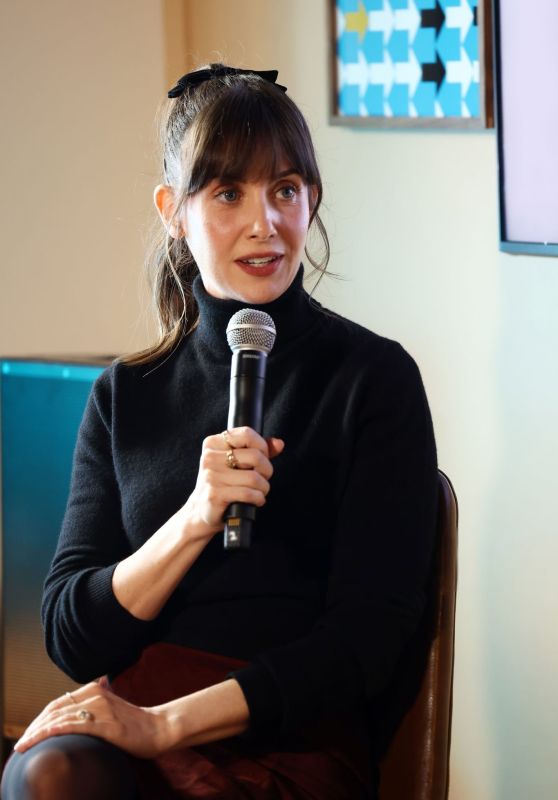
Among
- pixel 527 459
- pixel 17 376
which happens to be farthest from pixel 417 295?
pixel 17 376

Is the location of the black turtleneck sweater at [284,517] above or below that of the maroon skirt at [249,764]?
above

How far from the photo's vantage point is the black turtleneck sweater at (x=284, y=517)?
1436 mm

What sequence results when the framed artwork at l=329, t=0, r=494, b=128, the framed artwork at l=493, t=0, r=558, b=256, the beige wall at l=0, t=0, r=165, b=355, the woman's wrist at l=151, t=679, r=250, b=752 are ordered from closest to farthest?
the woman's wrist at l=151, t=679, r=250, b=752 → the framed artwork at l=493, t=0, r=558, b=256 → the framed artwork at l=329, t=0, r=494, b=128 → the beige wall at l=0, t=0, r=165, b=355

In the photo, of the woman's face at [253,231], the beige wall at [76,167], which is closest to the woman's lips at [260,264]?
the woman's face at [253,231]

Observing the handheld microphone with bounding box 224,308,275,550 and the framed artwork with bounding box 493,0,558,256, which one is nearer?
the handheld microphone with bounding box 224,308,275,550

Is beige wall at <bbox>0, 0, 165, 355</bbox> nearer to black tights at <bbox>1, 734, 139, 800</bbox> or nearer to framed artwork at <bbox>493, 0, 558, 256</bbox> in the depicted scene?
framed artwork at <bbox>493, 0, 558, 256</bbox>

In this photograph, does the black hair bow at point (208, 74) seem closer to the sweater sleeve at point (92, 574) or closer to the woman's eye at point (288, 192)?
the woman's eye at point (288, 192)

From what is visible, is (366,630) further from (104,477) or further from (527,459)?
(527,459)

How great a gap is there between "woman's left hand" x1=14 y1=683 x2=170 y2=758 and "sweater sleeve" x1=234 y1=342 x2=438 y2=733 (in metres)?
0.11

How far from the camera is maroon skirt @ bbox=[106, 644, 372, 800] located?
1419mm

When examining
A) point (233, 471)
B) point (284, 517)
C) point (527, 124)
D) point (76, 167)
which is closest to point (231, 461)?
point (233, 471)

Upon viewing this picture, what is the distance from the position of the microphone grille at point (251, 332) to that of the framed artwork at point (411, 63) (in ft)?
3.02

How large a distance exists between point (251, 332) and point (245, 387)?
0.26ft

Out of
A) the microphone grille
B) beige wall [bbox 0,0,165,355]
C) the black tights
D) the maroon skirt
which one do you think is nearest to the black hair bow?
the microphone grille
